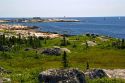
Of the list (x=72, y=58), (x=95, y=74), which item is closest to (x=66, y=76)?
(x=95, y=74)

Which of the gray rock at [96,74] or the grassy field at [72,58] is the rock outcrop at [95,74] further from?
the grassy field at [72,58]

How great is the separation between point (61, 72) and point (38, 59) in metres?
63.5

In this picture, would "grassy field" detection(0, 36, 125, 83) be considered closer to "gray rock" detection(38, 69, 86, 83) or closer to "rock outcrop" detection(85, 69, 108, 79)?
"rock outcrop" detection(85, 69, 108, 79)

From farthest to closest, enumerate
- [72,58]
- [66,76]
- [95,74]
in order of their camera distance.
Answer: [72,58] < [95,74] < [66,76]

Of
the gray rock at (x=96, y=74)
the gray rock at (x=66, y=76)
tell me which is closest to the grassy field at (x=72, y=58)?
the gray rock at (x=96, y=74)

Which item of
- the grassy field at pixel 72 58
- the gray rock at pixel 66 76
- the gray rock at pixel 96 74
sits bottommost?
the grassy field at pixel 72 58

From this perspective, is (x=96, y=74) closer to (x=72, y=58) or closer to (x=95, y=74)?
(x=95, y=74)

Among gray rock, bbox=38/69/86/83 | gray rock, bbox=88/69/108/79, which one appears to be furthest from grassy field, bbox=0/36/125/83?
gray rock, bbox=38/69/86/83

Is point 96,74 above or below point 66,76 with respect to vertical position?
below

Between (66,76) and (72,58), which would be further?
(72,58)

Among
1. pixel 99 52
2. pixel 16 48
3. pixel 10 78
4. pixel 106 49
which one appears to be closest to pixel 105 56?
pixel 99 52

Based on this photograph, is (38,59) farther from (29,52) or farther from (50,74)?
(50,74)

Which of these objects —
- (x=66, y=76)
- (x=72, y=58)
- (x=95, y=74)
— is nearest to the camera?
(x=66, y=76)

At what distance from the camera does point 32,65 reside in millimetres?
92875
